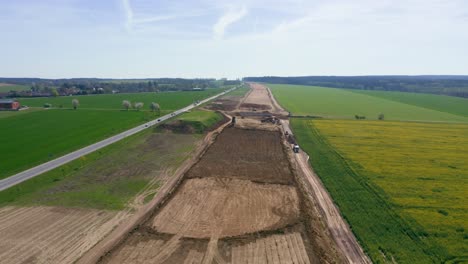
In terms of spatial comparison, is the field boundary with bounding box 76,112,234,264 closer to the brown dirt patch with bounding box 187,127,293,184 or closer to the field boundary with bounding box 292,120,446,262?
the brown dirt patch with bounding box 187,127,293,184

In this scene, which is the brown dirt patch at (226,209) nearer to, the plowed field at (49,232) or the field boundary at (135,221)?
the field boundary at (135,221)

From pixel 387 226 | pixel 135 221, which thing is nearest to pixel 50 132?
pixel 135 221

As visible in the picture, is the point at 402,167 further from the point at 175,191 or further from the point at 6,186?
the point at 6,186

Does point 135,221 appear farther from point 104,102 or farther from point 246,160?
point 104,102

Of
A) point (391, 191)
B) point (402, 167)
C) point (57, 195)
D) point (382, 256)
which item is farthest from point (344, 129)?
point (57, 195)

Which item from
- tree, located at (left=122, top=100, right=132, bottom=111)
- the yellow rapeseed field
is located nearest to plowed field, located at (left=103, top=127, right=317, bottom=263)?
the yellow rapeseed field
